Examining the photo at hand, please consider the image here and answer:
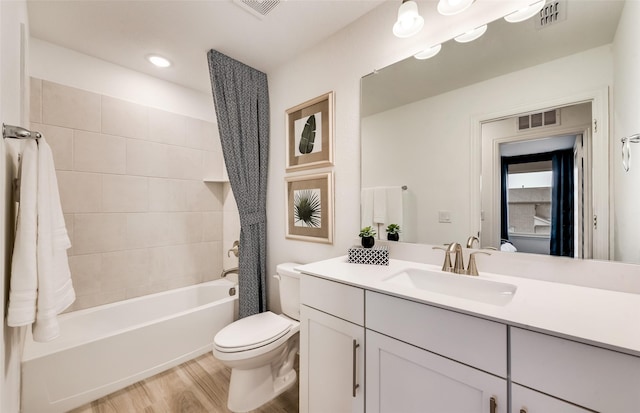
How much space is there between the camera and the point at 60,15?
1.59m

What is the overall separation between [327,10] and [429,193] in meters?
1.27

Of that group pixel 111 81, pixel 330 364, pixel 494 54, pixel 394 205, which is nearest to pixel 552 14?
pixel 494 54

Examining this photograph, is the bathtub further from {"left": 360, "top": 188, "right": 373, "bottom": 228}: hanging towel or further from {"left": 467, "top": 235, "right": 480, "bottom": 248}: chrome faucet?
{"left": 467, "top": 235, "right": 480, "bottom": 248}: chrome faucet

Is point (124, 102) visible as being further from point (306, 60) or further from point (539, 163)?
point (539, 163)

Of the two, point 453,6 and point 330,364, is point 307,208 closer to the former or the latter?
point 330,364

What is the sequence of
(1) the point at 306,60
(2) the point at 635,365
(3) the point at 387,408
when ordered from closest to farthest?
(2) the point at 635,365
(3) the point at 387,408
(1) the point at 306,60

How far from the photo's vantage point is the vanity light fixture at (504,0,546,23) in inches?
41.7

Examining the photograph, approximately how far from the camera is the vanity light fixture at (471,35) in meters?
1.20

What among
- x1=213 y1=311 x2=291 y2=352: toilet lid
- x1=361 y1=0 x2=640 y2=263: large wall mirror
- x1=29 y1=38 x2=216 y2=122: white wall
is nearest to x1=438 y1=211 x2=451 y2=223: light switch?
x1=361 y1=0 x2=640 y2=263: large wall mirror

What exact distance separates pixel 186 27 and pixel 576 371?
8.05 ft

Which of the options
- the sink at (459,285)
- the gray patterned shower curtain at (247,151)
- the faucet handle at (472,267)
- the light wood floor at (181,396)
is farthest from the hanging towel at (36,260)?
the faucet handle at (472,267)

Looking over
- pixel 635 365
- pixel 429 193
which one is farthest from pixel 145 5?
pixel 635 365

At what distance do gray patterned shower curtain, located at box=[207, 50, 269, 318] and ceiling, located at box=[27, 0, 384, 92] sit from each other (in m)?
0.16

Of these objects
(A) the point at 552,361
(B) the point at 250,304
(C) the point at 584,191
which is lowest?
(B) the point at 250,304
